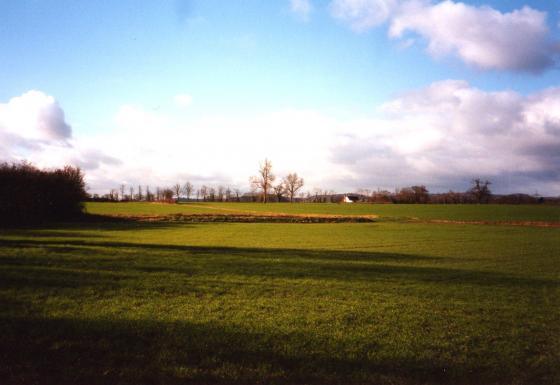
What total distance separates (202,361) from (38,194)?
41748 mm

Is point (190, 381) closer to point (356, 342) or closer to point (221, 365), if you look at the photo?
point (221, 365)

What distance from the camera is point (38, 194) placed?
38.6 m

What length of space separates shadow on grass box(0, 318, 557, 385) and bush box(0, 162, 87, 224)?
1400 inches

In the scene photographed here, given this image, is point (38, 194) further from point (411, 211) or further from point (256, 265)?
point (411, 211)

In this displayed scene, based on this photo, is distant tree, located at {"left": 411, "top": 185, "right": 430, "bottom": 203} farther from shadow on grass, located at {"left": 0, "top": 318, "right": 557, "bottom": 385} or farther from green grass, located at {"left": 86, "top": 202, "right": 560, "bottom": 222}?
shadow on grass, located at {"left": 0, "top": 318, "right": 557, "bottom": 385}

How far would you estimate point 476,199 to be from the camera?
125m

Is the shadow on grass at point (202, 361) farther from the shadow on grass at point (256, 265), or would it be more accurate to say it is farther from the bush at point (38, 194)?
the bush at point (38, 194)

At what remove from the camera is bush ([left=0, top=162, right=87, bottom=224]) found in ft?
116

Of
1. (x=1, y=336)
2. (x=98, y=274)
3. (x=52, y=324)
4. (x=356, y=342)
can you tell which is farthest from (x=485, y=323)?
(x=98, y=274)

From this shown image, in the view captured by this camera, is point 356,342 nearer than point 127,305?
Yes

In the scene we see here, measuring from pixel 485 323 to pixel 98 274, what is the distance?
11818 mm

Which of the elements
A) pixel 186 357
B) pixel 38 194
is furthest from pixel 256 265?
pixel 38 194

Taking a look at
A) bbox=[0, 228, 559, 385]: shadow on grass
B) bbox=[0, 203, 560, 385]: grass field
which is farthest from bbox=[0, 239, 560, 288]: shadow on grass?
bbox=[0, 228, 559, 385]: shadow on grass

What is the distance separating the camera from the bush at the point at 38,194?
35281mm
